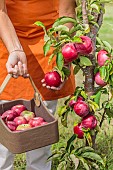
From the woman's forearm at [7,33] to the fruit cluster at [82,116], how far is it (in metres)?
0.36

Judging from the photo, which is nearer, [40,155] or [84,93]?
A: [84,93]

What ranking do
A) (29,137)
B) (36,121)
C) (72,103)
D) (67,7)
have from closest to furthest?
(29,137), (36,121), (72,103), (67,7)

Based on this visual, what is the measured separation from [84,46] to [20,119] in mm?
418

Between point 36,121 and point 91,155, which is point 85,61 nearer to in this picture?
point 36,121

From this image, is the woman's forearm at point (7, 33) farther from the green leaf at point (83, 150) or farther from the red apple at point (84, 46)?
the green leaf at point (83, 150)

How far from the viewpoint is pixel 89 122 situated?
241 cm

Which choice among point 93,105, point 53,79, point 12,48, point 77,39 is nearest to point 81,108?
point 93,105

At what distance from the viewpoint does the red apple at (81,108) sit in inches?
93.0

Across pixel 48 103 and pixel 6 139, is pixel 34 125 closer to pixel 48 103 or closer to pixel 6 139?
pixel 6 139

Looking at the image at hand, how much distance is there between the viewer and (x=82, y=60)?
2336mm

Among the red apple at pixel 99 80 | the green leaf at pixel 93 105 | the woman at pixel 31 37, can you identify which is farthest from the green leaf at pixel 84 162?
the woman at pixel 31 37

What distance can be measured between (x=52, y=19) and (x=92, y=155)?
0.80m

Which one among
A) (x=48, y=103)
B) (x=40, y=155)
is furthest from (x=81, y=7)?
(x=40, y=155)

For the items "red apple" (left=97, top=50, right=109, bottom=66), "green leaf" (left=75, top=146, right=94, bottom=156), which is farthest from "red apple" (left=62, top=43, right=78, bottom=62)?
"green leaf" (left=75, top=146, right=94, bottom=156)
